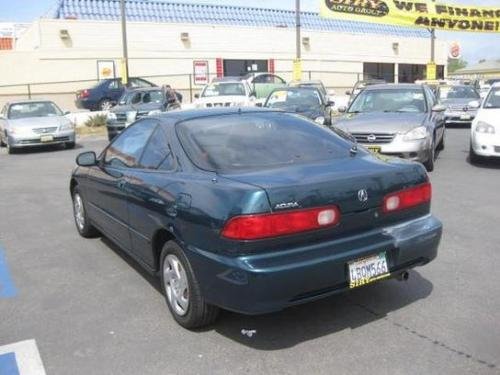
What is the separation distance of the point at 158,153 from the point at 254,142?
0.78m

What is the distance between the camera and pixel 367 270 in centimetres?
396

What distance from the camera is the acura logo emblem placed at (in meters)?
3.92

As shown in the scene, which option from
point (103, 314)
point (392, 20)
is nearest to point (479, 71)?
point (392, 20)

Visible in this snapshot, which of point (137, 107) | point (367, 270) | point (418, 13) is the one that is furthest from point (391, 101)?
point (418, 13)

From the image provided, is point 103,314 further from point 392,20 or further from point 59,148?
point 392,20

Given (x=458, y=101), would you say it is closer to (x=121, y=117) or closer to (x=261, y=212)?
(x=121, y=117)

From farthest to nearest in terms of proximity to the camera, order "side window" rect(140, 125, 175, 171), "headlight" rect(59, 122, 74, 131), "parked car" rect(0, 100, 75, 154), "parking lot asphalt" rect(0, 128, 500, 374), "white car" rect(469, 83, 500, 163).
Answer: "headlight" rect(59, 122, 74, 131) < "parked car" rect(0, 100, 75, 154) < "white car" rect(469, 83, 500, 163) < "side window" rect(140, 125, 175, 171) < "parking lot asphalt" rect(0, 128, 500, 374)

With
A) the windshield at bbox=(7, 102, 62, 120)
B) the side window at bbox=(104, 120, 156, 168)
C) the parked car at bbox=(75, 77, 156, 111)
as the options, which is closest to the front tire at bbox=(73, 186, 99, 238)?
the side window at bbox=(104, 120, 156, 168)

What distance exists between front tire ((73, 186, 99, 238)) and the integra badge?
69.0 feet

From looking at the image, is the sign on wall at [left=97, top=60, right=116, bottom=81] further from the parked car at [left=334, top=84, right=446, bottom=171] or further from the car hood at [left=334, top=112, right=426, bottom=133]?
the car hood at [left=334, top=112, right=426, bottom=133]

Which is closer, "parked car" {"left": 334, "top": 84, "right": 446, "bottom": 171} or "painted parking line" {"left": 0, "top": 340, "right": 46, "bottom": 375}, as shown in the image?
"painted parking line" {"left": 0, "top": 340, "right": 46, "bottom": 375}

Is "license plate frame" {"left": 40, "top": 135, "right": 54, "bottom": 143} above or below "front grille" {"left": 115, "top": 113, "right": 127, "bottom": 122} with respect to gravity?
below

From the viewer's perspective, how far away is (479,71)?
85750mm

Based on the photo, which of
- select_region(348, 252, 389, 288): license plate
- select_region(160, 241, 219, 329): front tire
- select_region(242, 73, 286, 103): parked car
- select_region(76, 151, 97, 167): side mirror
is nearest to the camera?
select_region(348, 252, 389, 288): license plate
